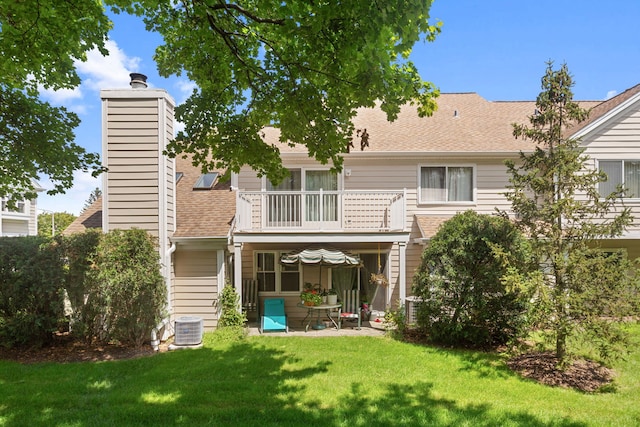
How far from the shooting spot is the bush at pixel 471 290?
7.65 meters

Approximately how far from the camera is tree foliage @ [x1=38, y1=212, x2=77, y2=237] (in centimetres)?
3341

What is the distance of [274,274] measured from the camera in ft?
37.2

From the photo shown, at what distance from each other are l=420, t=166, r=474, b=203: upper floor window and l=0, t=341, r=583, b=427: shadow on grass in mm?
6937

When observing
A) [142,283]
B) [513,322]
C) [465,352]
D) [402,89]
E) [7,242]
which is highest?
[402,89]

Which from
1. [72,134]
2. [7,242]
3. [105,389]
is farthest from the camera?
[72,134]

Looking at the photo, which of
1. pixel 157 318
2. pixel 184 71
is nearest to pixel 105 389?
pixel 157 318

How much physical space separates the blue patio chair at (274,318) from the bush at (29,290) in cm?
478

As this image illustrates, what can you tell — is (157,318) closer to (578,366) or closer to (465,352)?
(465,352)

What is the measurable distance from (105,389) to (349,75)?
248 inches

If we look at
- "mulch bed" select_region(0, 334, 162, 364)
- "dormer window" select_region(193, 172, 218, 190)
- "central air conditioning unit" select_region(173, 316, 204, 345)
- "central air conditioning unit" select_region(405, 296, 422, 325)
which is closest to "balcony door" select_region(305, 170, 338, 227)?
"central air conditioning unit" select_region(405, 296, 422, 325)

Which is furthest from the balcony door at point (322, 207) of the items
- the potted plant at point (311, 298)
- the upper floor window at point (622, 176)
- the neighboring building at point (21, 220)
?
the neighboring building at point (21, 220)

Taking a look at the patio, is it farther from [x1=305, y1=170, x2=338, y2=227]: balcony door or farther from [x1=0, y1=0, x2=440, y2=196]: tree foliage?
[x1=0, y1=0, x2=440, y2=196]: tree foliage

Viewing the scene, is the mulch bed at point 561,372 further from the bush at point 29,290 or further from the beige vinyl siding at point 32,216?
the beige vinyl siding at point 32,216

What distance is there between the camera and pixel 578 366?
6625mm
